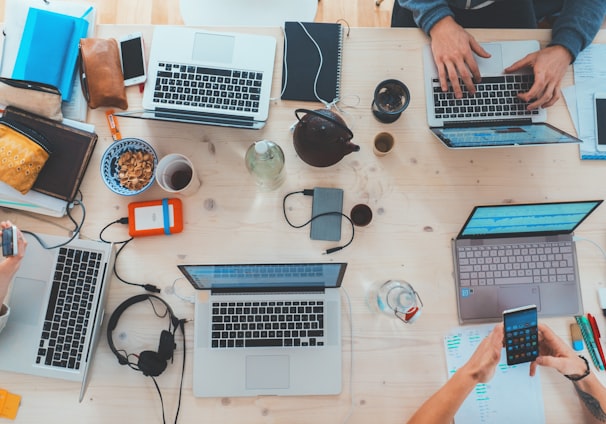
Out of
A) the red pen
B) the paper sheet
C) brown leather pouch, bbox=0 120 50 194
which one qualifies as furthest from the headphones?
the paper sheet

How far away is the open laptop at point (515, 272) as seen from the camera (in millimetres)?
1079

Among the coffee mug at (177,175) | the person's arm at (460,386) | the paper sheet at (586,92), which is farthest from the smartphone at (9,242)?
the paper sheet at (586,92)

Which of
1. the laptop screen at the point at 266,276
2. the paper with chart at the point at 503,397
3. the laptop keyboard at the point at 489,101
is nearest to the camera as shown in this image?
the laptop screen at the point at 266,276

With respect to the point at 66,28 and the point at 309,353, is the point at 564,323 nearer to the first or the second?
the point at 309,353

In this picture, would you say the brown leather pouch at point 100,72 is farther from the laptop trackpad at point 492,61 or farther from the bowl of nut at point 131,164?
the laptop trackpad at point 492,61

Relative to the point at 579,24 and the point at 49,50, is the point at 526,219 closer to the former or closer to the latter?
Result: the point at 579,24

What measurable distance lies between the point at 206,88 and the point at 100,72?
11.7 inches

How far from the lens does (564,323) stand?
3.55ft

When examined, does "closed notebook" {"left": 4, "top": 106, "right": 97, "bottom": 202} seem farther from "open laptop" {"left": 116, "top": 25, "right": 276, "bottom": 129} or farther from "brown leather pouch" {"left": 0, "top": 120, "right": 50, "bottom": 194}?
"open laptop" {"left": 116, "top": 25, "right": 276, "bottom": 129}

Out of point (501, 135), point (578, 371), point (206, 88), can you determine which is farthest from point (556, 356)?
point (206, 88)

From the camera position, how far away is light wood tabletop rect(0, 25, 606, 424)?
1.04 m

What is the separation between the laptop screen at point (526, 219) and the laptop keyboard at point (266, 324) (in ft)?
1.50

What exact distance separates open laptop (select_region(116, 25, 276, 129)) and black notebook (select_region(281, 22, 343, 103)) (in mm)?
56

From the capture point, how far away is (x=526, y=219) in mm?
1025
